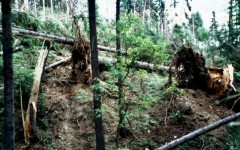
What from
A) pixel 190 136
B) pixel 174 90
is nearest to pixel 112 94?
pixel 174 90

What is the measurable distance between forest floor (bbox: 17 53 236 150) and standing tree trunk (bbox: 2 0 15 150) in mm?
1789

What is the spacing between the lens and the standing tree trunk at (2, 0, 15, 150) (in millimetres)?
7406

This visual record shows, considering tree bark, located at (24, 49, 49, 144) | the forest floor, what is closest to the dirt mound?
the forest floor

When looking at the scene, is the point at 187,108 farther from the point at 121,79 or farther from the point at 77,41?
the point at 77,41

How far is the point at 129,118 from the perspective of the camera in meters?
8.89

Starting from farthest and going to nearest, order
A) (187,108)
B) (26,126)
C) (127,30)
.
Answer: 1. (187,108)
2. (26,126)
3. (127,30)

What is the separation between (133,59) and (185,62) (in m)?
4.41

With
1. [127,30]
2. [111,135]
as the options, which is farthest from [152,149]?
[127,30]

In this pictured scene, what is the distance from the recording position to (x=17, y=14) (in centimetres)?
1320

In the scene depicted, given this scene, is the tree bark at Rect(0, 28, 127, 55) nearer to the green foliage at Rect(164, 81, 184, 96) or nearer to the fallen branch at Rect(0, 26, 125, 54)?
the fallen branch at Rect(0, 26, 125, 54)

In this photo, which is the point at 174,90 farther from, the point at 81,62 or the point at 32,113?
the point at 32,113

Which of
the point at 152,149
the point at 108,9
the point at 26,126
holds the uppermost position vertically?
the point at 108,9

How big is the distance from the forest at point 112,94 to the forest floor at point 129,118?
3 cm

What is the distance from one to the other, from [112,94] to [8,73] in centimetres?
433
